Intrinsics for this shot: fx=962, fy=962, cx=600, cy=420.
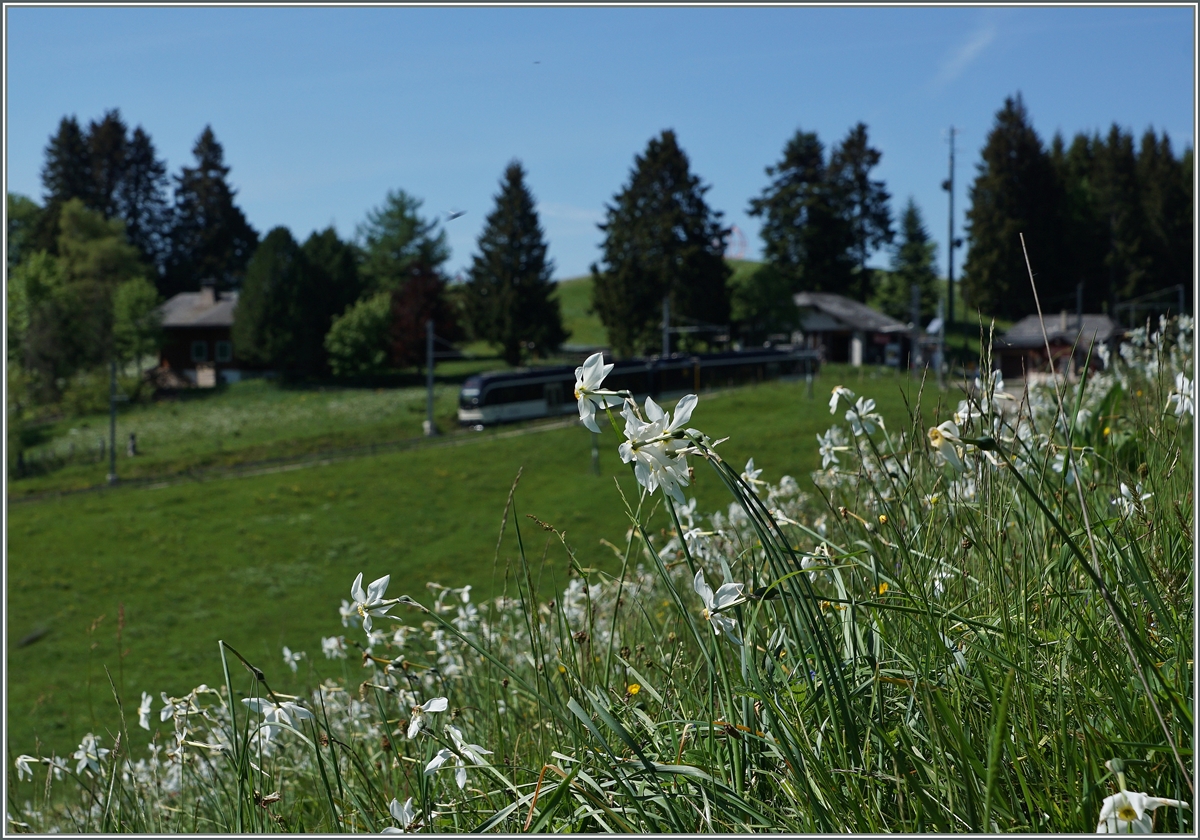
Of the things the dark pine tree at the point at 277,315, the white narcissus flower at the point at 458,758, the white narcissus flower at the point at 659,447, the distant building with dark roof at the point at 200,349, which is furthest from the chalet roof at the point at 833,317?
the white narcissus flower at the point at 659,447

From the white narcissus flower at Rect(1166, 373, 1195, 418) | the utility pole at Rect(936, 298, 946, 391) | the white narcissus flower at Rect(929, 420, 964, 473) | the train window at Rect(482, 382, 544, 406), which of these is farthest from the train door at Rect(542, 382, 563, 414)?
the white narcissus flower at Rect(929, 420, 964, 473)

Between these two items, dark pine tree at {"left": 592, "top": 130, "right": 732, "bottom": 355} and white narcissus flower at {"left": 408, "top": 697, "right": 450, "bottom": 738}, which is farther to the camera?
dark pine tree at {"left": 592, "top": 130, "right": 732, "bottom": 355}

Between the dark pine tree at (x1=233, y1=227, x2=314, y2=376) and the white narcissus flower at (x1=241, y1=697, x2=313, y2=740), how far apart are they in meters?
44.1

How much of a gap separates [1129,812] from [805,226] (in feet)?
175

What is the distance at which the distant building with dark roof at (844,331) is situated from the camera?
47719 millimetres

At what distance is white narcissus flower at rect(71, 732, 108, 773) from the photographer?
2.61 m

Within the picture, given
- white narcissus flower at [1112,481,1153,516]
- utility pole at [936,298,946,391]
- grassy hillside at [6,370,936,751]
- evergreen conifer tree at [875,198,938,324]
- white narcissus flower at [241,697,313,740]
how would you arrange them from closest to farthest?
white narcissus flower at [241,697,313,740] < white narcissus flower at [1112,481,1153,516] < utility pole at [936,298,946,391] < grassy hillside at [6,370,936,751] < evergreen conifer tree at [875,198,938,324]

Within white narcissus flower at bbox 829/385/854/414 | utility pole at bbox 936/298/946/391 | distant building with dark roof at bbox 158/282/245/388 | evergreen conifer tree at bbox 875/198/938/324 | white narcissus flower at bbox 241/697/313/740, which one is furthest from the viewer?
evergreen conifer tree at bbox 875/198/938/324

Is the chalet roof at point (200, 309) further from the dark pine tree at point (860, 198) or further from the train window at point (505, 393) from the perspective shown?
the dark pine tree at point (860, 198)

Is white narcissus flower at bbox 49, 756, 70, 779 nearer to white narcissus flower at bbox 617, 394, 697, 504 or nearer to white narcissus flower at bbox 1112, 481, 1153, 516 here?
white narcissus flower at bbox 617, 394, 697, 504

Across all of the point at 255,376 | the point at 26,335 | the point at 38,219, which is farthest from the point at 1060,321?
the point at 38,219

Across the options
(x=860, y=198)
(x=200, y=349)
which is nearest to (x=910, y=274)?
(x=860, y=198)

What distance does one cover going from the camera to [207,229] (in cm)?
5928

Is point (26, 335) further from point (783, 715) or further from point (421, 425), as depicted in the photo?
point (783, 715)
